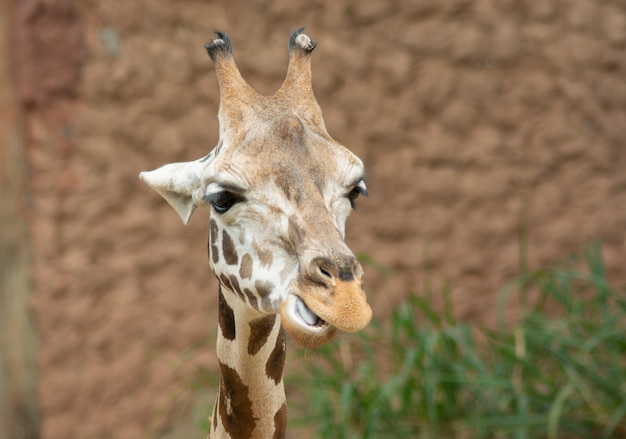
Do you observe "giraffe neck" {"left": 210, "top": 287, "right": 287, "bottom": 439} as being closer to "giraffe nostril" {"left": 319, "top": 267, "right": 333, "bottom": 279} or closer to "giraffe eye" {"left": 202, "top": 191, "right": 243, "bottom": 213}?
"giraffe eye" {"left": 202, "top": 191, "right": 243, "bottom": 213}

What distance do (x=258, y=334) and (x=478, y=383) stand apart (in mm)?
2129

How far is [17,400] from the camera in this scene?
223 inches

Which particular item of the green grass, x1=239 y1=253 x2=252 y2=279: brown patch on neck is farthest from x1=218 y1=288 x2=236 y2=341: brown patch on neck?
the green grass

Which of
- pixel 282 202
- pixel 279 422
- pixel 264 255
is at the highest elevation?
pixel 282 202

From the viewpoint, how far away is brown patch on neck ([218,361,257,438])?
2.69 m

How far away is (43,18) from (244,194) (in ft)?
10.7

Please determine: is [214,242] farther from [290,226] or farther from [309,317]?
[309,317]

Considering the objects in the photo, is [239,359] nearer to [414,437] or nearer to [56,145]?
[414,437]

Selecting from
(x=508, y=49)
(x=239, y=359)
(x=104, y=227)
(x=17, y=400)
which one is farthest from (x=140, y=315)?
(x=239, y=359)

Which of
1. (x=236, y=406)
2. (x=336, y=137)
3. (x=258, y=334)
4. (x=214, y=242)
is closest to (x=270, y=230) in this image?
(x=214, y=242)

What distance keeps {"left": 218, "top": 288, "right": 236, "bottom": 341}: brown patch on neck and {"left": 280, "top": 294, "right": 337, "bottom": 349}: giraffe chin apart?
443 mm

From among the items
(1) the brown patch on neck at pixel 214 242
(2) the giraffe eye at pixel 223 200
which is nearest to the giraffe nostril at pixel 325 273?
(2) the giraffe eye at pixel 223 200

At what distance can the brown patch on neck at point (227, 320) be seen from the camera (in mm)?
2692

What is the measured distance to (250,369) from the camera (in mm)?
2674
